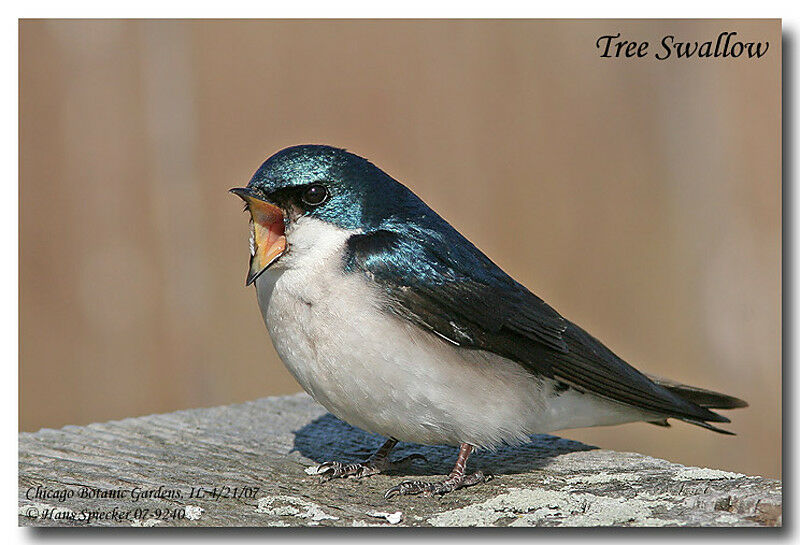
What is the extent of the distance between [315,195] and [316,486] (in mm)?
698

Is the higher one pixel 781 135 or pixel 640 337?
pixel 781 135

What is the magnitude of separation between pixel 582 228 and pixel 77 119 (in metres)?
2.07

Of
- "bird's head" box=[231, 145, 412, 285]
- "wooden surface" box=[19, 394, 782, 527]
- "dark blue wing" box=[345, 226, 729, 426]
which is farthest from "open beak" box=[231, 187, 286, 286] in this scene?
"wooden surface" box=[19, 394, 782, 527]

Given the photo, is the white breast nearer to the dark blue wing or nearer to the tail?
the dark blue wing

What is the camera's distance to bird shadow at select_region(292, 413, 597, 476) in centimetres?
289

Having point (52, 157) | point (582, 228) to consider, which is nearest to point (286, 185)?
point (52, 157)

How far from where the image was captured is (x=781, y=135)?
3.22 m

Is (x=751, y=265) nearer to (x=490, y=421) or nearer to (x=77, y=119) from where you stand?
(x=490, y=421)

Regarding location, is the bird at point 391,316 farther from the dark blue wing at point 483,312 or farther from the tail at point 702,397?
the tail at point 702,397

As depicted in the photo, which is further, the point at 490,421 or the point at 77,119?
the point at 77,119

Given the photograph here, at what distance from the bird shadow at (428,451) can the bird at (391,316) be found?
0.43 feet

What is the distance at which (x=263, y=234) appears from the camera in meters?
2.63

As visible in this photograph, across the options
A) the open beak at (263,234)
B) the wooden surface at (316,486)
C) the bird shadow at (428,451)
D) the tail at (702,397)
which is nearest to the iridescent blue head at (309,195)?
the open beak at (263,234)

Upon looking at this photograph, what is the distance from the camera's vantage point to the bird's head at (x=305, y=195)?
8.38ft
